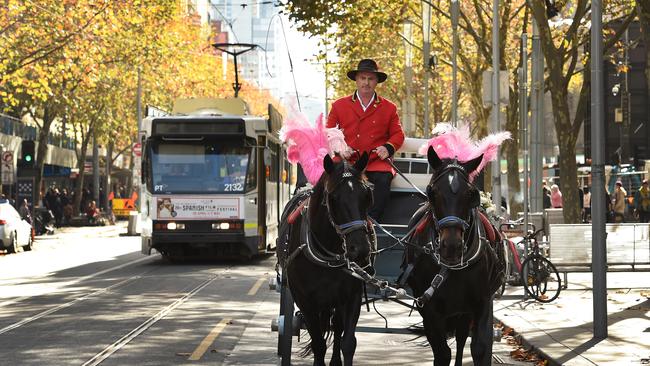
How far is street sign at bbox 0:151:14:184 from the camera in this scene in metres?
42.7

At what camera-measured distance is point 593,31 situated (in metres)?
14.0

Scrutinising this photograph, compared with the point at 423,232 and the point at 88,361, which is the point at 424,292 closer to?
the point at 423,232

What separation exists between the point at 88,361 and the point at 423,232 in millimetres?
3941

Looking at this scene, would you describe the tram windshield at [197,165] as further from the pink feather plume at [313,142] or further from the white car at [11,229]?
the pink feather plume at [313,142]

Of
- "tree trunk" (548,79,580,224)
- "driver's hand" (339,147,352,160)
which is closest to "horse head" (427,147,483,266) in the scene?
"driver's hand" (339,147,352,160)

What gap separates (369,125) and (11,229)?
26.8 m

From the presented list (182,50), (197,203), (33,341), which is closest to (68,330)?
(33,341)

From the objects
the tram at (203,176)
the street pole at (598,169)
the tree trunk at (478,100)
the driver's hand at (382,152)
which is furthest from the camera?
the tree trunk at (478,100)

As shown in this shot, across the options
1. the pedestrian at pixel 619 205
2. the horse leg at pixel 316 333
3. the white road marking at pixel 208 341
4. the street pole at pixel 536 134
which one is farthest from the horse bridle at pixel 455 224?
the pedestrian at pixel 619 205

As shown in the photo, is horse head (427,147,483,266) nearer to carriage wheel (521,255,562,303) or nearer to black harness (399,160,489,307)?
black harness (399,160,489,307)

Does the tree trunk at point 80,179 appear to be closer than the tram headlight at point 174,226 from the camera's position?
No

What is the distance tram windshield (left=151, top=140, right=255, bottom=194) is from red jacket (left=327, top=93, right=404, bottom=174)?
1693cm

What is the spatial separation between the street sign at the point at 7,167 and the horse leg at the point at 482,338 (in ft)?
115

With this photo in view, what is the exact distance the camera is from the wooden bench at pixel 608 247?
2186cm
